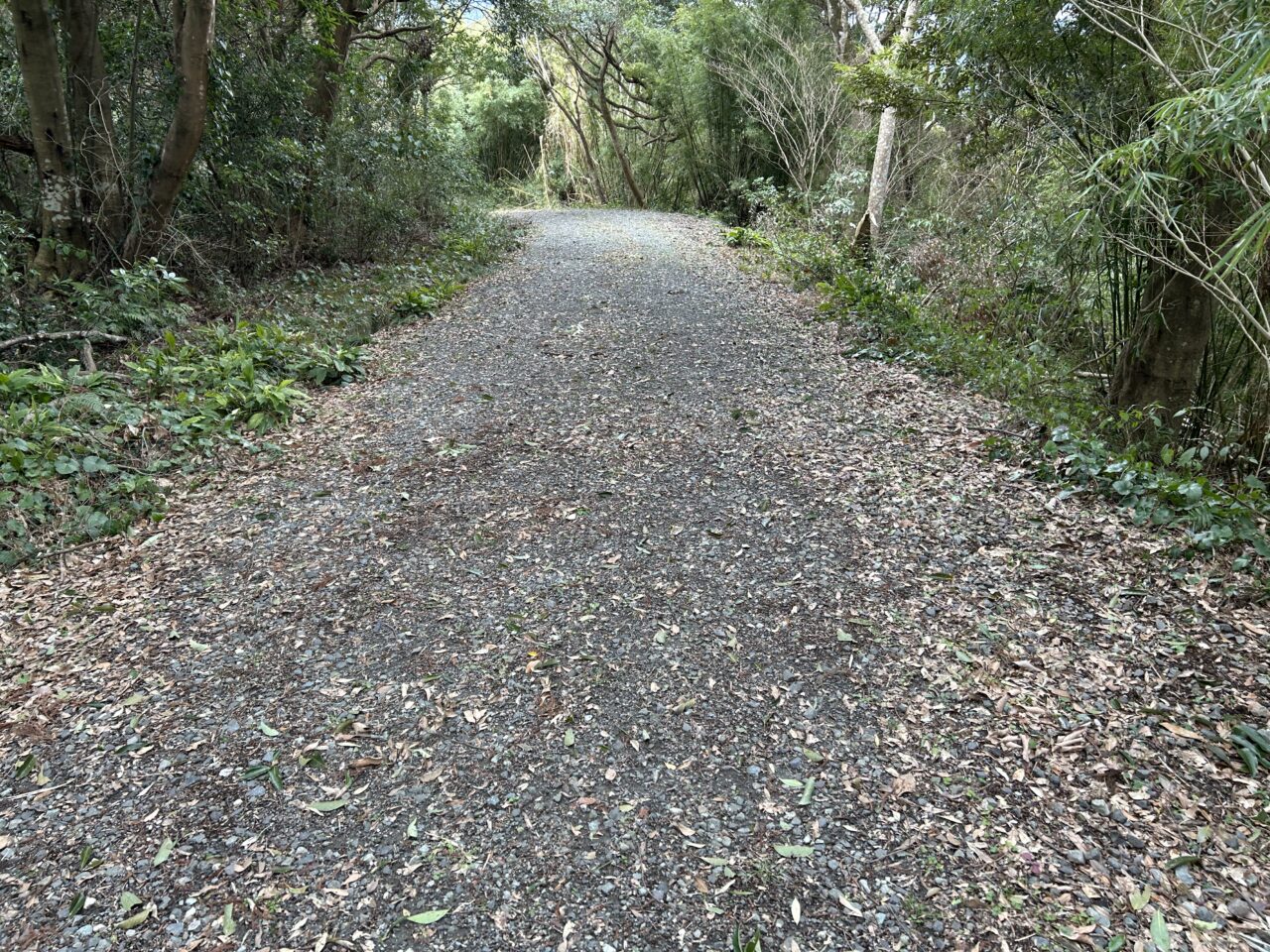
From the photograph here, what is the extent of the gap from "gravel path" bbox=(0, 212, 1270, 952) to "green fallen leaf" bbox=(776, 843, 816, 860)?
0.04 feet

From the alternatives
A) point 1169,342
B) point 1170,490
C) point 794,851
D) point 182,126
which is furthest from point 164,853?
point 182,126

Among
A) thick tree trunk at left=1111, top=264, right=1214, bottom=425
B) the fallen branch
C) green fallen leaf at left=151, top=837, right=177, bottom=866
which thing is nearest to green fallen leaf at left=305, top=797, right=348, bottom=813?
green fallen leaf at left=151, top=837, right=177, bottom=866

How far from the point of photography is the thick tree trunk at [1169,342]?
11.9 ft

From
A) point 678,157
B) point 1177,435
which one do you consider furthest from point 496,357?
point 678,157

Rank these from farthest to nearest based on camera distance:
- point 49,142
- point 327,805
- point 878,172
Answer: point 878,172, point 49,142, point 327,805

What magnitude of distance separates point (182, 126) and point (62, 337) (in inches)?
71.1

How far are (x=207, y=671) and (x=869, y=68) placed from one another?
6.35 m

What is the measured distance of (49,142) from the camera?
4539 mm

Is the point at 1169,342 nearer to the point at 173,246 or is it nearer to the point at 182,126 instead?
the point at 182,126

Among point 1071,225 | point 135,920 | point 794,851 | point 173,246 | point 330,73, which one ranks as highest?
point 330,73

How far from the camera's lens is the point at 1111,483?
3.06m

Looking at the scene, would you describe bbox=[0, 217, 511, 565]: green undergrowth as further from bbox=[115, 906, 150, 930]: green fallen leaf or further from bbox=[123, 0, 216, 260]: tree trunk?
bbox=[115, 906, 150, 930]: green fallen leaf

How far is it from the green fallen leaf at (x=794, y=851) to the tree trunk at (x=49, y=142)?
18.4ft

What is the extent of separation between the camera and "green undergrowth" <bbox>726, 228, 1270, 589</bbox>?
9.11 ft
